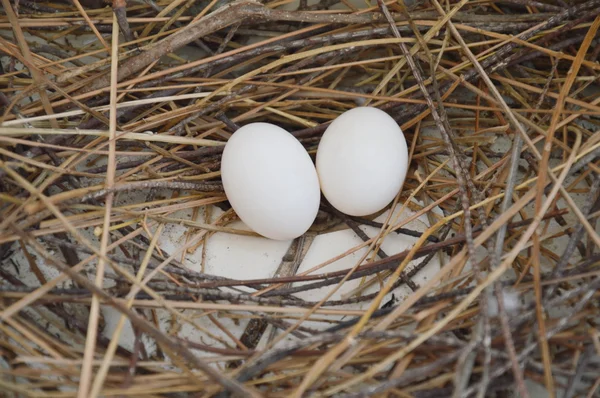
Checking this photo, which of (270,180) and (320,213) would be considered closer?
(270,180)

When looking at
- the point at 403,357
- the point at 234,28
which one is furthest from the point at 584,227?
the point at 234,28

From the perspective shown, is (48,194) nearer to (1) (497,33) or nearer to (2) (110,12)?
(2) (110,12)

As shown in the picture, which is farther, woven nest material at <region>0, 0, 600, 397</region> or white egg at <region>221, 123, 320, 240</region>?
white egg at <region>221, 123, 320, 240</region>

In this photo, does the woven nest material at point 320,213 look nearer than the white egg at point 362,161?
Yes
